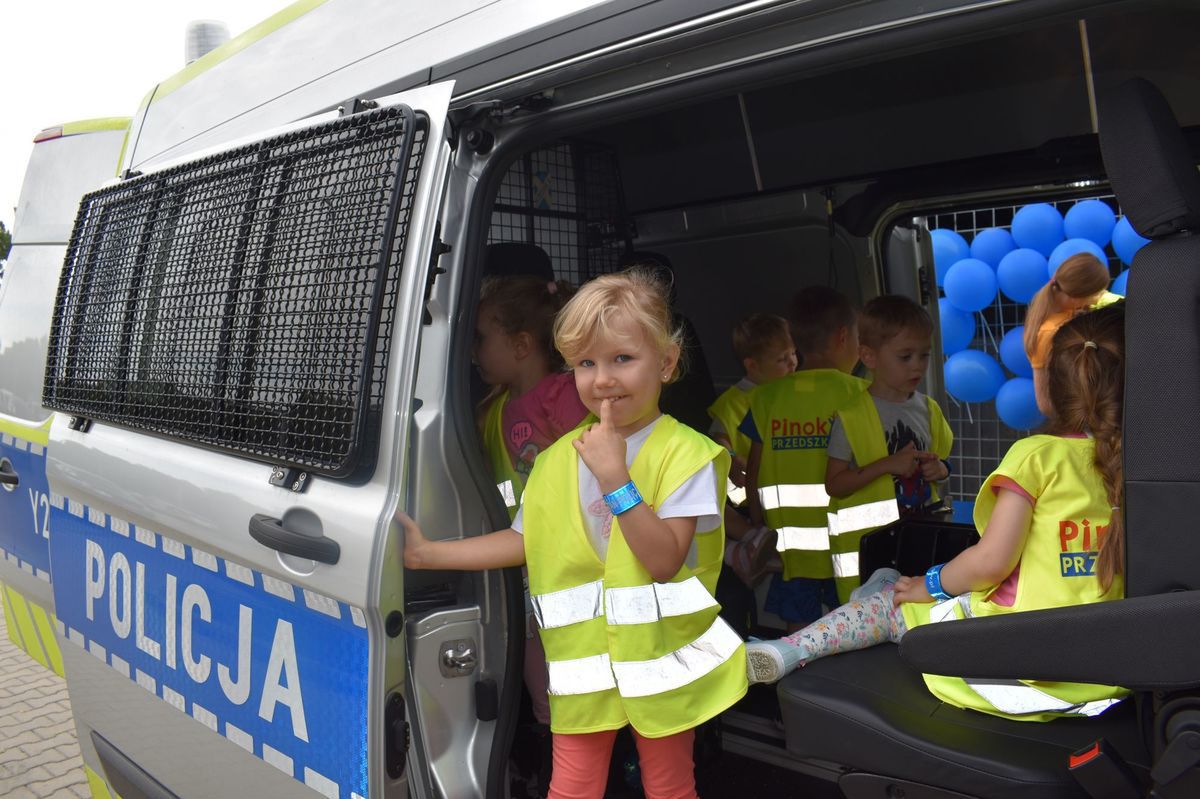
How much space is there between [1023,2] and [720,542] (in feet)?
3.52

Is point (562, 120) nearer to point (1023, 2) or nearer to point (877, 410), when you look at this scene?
point (1023, 2)

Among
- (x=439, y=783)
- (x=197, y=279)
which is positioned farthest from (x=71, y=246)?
(x=439, y=783)

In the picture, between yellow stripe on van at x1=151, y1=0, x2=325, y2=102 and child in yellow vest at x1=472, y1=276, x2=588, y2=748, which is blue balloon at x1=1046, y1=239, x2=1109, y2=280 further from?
yellow stripe on van at x1=151, y1=0, x2=325, y2=102

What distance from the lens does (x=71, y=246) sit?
279 centimetres

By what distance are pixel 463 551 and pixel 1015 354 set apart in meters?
5.50

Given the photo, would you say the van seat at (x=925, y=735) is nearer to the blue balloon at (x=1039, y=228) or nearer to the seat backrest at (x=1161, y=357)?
the seat backrest at (x=1161, y=357)

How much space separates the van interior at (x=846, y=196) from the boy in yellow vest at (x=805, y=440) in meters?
0.21

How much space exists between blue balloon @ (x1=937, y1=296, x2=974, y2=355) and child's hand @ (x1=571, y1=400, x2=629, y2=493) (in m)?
5.56

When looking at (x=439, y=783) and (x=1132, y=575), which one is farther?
(x=439, y=783)

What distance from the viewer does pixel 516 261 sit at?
247 cm

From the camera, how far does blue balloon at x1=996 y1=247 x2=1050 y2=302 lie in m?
6.22

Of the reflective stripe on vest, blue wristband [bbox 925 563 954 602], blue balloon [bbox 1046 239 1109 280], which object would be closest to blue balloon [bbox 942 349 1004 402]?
blue balloon [bbox 1046 239 1109 280]

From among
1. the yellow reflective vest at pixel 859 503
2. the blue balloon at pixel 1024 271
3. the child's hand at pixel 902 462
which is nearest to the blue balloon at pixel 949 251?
the blue balloon at pixel 1024 271

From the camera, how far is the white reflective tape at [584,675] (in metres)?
1.81
